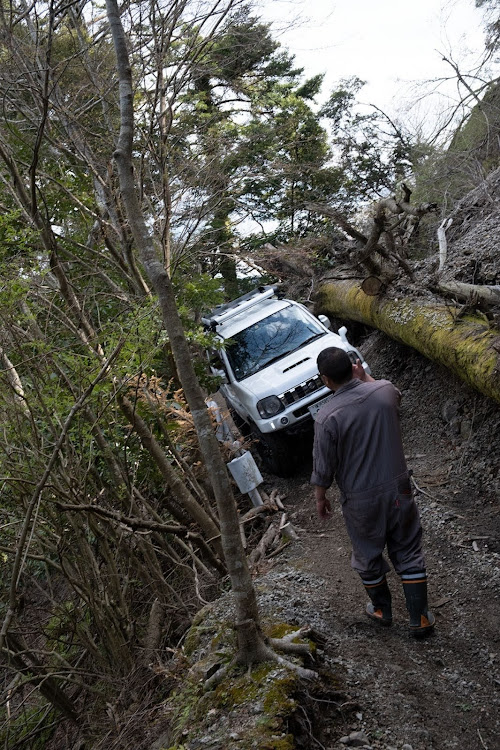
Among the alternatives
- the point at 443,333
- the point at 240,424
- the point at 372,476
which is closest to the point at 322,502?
the point at 372,476

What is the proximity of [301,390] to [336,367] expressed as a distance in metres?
4.05

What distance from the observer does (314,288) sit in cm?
1309

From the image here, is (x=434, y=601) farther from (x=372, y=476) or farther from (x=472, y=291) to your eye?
(x=472, y=291)

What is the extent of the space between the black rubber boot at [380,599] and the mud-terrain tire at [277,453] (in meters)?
4.00

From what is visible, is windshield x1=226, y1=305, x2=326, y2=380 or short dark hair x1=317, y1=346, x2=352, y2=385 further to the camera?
windshield x1=226, y1=305, x2=326, y2=380

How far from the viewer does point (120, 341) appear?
13.8ft

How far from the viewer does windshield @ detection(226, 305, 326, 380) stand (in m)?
8.70

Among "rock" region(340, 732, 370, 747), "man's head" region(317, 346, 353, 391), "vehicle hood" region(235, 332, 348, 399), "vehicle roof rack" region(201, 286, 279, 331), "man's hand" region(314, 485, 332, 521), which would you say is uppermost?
"vehicle roof rack" region(201, 286, 279, 331)

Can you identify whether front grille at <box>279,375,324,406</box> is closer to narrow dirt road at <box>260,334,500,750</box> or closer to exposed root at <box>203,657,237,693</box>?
narrow dirt road at <box>260,334,500,750</box>

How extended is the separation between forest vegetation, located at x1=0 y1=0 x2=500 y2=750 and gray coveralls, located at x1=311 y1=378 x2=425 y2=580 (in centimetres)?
74

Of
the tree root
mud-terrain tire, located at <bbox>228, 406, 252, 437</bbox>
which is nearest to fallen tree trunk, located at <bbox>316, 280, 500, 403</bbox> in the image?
mud-terrain tire, located at <bbox>228, 406, 252, 437</bbox>

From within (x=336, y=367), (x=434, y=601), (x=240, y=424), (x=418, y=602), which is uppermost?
(x=336, y=367)

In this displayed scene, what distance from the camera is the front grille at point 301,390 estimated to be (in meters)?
7.69

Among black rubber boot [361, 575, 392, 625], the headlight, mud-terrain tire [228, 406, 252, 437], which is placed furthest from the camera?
mud-terrain tire [228, 406, 252, 437]
